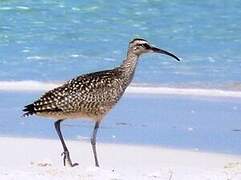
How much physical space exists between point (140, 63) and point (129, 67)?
710 cm

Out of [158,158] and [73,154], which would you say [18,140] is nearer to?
[73,154]

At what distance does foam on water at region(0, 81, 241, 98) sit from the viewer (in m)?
13.3

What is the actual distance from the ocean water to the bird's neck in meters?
1.19

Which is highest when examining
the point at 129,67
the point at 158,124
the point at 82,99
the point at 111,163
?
the point at 129,67

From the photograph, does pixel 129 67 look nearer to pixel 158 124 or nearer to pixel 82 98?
pixel 82 98

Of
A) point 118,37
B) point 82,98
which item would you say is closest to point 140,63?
point 118,37

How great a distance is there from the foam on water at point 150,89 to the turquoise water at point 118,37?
0.41 m

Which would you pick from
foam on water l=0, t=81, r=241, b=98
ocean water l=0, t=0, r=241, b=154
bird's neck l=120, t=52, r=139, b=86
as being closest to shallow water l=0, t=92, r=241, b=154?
ocean water l=0, t=0, r=241, b=154

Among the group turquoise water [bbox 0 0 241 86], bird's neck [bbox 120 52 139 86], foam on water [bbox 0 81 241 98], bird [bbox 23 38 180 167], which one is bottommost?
turquoise water [bbox 0 0 241 86]

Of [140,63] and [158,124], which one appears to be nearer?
[158,124]

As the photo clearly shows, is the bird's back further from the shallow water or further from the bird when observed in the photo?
the shallow water

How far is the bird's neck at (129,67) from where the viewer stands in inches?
347

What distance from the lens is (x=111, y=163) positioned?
8.94 metres

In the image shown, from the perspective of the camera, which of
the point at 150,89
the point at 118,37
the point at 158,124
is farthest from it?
the point at 118,37
